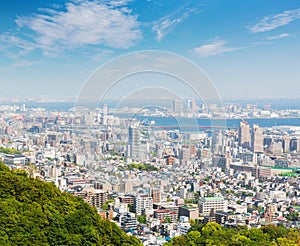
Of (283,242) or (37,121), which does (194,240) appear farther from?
(37,121)

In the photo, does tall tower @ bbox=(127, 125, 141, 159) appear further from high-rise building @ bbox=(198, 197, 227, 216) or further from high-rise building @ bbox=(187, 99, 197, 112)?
high-rise building @ bbox=(198, 197, 227, 216)

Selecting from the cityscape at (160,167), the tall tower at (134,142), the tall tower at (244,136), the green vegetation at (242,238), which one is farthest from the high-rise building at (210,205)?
the tall tower at (244,136)

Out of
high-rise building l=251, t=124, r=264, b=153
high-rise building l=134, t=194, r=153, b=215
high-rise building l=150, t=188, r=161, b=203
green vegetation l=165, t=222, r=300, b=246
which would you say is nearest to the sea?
high-rise building l=251, t=124, r=264, b=153

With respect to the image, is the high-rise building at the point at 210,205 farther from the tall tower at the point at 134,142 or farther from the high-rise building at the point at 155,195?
the tall tower at the point at 134,142

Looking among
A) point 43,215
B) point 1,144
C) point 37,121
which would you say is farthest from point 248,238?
point 37,121

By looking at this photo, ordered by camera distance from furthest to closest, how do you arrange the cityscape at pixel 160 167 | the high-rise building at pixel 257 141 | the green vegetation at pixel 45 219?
the high-rise building at pixel 257 141 → the cityscape at pixel 160 167 → the green vegetation at pixel 45 219

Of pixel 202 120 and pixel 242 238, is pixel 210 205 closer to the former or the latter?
pixel 242 238
